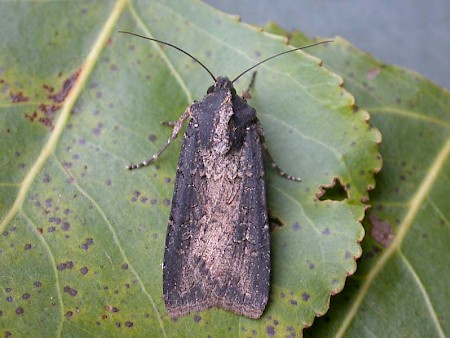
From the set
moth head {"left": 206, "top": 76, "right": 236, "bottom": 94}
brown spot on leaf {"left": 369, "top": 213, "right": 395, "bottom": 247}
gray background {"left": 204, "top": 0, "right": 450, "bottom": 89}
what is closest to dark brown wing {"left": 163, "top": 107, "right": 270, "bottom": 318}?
moth head {"left": 206, "top": 76, "right": 236, "bottom": 94}

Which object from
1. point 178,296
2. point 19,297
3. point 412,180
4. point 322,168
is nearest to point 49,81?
point 19,297

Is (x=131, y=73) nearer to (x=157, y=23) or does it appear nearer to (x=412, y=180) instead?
(x=157, y=23)

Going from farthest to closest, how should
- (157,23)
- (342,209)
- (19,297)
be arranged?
(157,23) → (342,209) → (19,297)

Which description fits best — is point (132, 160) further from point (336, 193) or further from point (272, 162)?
point (336, 193)

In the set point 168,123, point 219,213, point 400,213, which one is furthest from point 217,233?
point 400,213

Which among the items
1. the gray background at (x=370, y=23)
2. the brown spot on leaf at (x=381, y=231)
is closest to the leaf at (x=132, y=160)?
the brown spot on leaf at (x=381, y=231)

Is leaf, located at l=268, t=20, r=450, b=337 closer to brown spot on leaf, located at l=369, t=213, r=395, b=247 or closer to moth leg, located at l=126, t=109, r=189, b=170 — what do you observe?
brown spot on leaf, located at l=369, t=213, r=395, b=247
